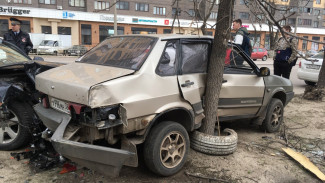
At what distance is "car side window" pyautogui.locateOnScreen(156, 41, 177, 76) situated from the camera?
3.36m

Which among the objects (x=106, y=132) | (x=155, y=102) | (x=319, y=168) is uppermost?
(x=155, y=102)

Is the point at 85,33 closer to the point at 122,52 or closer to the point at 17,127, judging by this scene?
the point at 17,127

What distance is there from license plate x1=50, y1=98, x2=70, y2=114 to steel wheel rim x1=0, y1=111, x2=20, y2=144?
0.90 meters

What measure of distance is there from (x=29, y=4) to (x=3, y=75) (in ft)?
138

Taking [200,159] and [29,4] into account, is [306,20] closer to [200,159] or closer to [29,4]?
[29,4]

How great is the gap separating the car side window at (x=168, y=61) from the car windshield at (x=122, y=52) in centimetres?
20

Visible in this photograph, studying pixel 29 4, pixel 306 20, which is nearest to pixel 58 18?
pixel 29 4

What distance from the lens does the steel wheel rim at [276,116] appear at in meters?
5.24

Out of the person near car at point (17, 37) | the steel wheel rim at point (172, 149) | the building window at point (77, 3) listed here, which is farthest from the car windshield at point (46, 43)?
the steel wheel rim at point (172, 149)

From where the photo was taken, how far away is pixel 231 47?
170 inches

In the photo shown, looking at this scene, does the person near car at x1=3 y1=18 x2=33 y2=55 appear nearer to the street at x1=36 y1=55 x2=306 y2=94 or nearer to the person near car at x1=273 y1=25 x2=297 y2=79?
the person near car at x1=273 y1=25 x2=297 y2=79

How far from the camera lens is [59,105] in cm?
321

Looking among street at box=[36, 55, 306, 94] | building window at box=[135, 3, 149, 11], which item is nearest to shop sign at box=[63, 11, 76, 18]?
building window at box=[135, 3, 149, 11]

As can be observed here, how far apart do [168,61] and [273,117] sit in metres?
2.83
